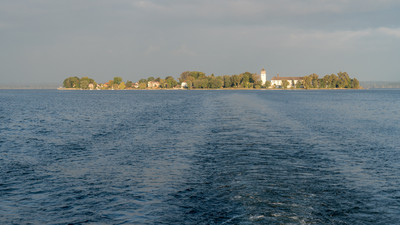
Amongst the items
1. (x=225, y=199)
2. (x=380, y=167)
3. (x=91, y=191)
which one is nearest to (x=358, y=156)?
(x=380, y=167)

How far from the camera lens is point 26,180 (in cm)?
1542

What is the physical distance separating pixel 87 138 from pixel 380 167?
2120 cm

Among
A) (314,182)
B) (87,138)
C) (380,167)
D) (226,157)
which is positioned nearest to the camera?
(314,182)

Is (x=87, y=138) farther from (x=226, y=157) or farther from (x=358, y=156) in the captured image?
(x=358, y=156)

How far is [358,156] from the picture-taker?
816 inches

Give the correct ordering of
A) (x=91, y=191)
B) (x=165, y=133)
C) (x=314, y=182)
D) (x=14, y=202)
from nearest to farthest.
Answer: (x=14, y=202) < (x=91, y=191) < (x=314, y=182) < (x=165, y=133)

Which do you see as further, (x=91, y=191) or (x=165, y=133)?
(x=165, y=133)

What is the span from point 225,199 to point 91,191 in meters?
5.07

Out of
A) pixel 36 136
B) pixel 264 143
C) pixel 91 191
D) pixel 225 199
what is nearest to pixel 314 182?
pixel 225 199

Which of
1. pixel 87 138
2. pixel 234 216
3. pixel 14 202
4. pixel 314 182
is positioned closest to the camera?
pixel 234 216

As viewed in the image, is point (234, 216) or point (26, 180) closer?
point (234, 216)

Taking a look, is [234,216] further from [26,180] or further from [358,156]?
[358,156]

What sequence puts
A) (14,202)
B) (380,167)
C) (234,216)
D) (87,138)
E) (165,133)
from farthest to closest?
(165,133) < (87,138) < (380,167) < (14,202) < (234,216)

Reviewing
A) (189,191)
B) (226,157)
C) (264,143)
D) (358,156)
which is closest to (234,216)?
(189,191)
